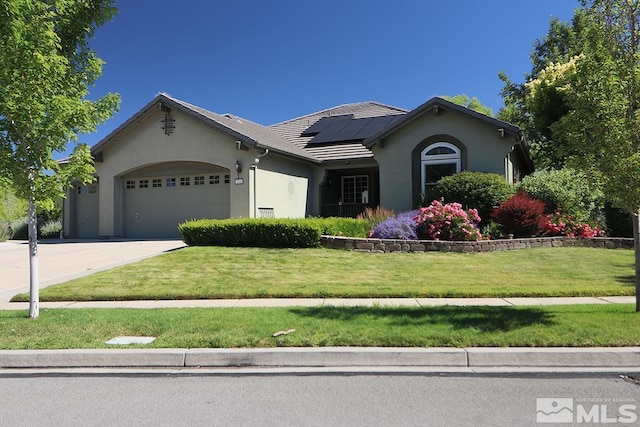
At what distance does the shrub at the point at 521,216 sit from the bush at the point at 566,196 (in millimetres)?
882

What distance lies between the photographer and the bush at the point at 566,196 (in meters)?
14.5

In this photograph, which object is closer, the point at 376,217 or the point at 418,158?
the point at 376,217

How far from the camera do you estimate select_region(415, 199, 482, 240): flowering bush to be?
42.5 feet

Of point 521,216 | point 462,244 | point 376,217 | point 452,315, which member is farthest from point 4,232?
point 521,216

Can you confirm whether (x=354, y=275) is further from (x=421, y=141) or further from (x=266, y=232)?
(x=421, y=141)

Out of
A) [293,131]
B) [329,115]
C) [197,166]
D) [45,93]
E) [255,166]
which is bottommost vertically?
[45,93]

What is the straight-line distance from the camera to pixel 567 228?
45.5ft

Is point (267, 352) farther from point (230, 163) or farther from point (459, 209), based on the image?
point (230, 163)

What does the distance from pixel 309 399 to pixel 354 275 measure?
582 centimetres

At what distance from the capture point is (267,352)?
4.95 m

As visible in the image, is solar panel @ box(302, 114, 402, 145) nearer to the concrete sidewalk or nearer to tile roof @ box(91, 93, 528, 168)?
tile roof @ box(91, 93, 528, 168)

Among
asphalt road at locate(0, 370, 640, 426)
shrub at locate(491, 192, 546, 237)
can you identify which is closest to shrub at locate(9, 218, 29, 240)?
asphalt road at locate(0, 370, 640, 426)

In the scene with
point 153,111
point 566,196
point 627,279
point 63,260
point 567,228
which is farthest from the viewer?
point 153,111

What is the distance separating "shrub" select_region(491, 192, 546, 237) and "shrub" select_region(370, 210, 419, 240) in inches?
114
